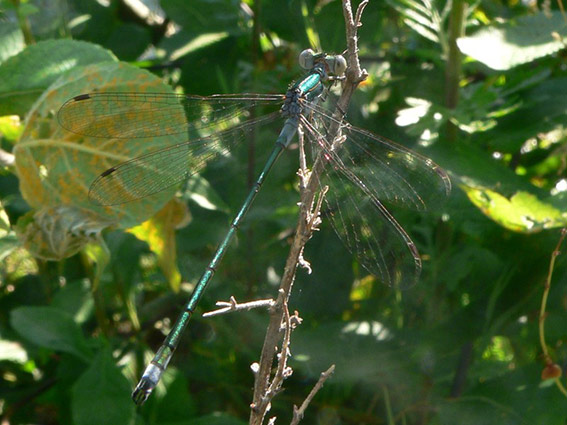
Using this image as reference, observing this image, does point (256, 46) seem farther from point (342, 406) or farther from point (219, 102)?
point (342, 406)

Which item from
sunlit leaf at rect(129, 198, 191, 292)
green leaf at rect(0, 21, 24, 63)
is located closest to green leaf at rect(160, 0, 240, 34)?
green leaf at rect(0, 21, 24, 63)

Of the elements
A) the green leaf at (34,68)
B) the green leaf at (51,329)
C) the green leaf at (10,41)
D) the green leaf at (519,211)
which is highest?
the green leaf at (10,41)

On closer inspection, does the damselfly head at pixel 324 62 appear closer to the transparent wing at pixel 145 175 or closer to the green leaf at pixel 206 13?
the transparent wing at pixel 145 175

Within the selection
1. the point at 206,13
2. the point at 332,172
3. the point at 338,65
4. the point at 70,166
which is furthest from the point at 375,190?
the point at 206,13

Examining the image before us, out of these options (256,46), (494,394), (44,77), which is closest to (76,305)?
(44,77)

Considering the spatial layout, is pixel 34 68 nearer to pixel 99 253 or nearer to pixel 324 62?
pixel 99 253

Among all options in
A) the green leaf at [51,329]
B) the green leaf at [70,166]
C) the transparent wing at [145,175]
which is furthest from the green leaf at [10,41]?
the green leaf at [51,329]
